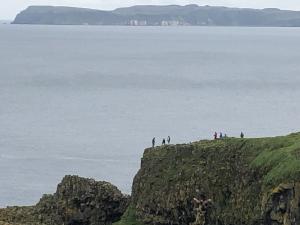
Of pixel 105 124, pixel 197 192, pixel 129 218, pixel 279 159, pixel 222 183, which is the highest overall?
pixel 105 124

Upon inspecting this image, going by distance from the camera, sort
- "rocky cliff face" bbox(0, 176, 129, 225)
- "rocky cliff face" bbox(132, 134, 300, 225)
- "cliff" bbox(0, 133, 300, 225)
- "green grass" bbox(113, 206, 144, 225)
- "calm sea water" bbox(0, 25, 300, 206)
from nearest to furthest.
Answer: "rocky cliff face" bbox(132, 134, 300, 225) → "cliff" bbox(0, 133, 300, 225) → "green grass" bbox(113, 206, 144, 225) → "rocky cliff face" bbox(0, 176, 129, 225) → "calm sea water" bbox(0, 25, 300, 206)

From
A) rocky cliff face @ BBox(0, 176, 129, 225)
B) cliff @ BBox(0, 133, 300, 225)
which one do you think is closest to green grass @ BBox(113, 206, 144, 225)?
cliff @ BBox(0, 133, 300, 225)

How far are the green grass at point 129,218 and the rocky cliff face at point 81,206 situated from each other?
160cm

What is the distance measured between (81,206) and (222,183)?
443 inches

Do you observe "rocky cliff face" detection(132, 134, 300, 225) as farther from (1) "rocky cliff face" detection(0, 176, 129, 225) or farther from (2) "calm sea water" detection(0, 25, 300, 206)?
(2) "calm sea water" detection(0, 25, 300, 206)

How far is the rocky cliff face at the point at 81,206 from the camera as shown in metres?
59.1

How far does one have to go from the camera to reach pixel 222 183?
179ft

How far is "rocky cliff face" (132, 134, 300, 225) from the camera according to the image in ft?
157

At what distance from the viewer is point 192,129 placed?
131250mm

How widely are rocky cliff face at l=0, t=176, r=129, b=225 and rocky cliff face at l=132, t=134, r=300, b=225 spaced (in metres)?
2.01

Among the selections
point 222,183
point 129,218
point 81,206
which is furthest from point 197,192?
point 81,206

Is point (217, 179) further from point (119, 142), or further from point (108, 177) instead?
point (119, 142)

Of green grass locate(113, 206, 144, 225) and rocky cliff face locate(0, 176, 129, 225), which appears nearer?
green grass locate(113, 206, 144, 225)

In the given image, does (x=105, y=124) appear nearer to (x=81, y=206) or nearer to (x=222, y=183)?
(x=81, y=206)
